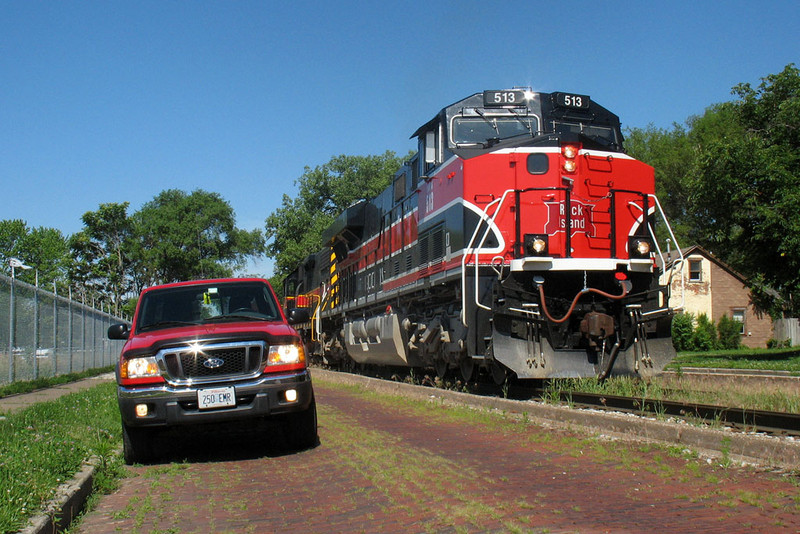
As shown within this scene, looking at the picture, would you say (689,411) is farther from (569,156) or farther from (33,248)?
(33,248)

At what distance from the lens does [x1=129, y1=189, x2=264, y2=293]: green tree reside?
66.1m

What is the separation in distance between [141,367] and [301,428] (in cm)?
162

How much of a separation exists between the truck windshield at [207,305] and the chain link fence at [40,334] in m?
6.86

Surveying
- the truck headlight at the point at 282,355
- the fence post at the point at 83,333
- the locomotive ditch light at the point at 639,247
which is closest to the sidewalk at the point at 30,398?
the truck headlight at the point at 282,355

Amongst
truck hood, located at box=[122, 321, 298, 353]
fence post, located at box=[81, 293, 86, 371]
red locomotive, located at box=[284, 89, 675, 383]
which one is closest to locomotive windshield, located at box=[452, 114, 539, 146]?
red locomotive, located at box=[284, 89, 675, 383]

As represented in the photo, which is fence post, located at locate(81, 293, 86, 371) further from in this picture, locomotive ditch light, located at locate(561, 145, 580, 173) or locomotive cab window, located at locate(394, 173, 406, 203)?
locomotive ditch light, located at locate(561, 145, 580, 173)

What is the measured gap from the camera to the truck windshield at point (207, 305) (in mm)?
7883

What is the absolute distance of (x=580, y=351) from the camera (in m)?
10.3

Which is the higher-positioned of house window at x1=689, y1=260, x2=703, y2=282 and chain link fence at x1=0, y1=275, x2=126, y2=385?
house window at x1=689, y1=260, x2=703, y2=282

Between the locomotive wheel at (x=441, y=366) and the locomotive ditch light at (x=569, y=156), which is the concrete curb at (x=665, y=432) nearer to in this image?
the locomotive wheel at (x=441, y=366)

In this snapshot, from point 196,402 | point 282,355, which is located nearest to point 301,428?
point 282,355

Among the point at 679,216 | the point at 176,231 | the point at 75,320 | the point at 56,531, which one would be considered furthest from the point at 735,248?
the point at 176,231

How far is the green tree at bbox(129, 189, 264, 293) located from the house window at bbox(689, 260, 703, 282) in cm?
4073

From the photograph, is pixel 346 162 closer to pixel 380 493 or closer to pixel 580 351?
pixel 580 351
